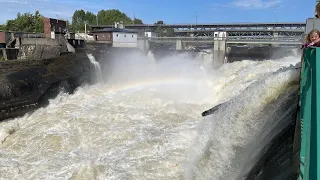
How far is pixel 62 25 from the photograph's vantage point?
34.1 m

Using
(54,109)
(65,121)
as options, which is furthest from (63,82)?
(65,121)

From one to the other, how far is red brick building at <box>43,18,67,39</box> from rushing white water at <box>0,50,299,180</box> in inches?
Result: 509

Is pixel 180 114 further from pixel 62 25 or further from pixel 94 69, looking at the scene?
pixel 62 25

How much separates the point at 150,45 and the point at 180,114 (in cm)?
2255

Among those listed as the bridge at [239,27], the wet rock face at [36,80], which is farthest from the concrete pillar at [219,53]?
the bridge at [239,27]

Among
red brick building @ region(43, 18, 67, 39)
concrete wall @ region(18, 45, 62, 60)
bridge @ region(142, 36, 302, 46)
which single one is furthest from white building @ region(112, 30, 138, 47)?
concrete wall @ region(18, 45, 62, 60)

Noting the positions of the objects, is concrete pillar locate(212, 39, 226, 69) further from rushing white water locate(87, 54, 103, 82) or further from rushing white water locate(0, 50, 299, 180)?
rushing white water locate(87, 54, 103, 82)

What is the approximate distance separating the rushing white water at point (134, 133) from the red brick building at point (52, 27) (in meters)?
12.9

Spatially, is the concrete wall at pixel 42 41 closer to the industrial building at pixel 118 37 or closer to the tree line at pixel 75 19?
the industrial building at pixel 118 37

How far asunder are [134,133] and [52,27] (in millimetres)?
23624

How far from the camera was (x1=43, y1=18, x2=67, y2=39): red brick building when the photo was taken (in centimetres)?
3043

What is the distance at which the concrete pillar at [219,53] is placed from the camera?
Result: 28.0m

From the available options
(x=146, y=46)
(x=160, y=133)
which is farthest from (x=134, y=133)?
(x=146, y=46)

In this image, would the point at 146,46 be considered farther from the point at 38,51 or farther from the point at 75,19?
the point at 75,19
